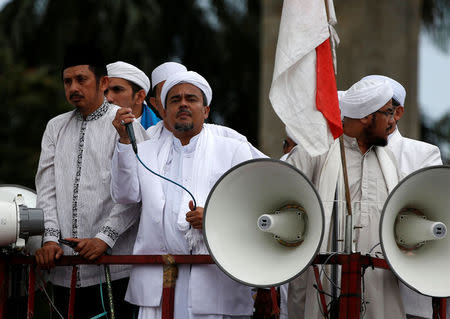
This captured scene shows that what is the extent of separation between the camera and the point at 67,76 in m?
8.17

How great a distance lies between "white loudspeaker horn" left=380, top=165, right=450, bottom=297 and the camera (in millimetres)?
6902

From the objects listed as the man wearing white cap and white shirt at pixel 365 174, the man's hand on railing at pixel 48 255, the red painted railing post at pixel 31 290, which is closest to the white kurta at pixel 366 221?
the man wearing white cap and white shirt at pixel 365 174

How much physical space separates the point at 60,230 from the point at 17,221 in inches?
20.8

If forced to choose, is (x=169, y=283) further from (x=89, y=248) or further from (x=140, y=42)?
(x=140, y=42)

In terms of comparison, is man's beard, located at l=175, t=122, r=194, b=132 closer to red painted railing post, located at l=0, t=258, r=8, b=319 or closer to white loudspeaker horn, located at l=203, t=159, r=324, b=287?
white loudspeaker horn, located at l=203, t=159, r=324, b=287

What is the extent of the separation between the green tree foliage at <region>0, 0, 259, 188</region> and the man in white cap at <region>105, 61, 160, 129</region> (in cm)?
1046

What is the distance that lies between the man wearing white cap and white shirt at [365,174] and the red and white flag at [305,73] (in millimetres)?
237

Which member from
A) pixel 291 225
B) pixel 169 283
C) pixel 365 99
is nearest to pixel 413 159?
pixel 365 99

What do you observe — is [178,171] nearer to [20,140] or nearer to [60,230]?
[60,230]

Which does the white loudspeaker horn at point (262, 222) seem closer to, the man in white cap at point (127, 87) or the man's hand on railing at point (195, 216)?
the man's hand on railing at point (195, 216)

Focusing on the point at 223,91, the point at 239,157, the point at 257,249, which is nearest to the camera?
the point at 257,249

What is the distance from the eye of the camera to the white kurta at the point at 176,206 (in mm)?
7359

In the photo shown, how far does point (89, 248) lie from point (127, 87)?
200 cm

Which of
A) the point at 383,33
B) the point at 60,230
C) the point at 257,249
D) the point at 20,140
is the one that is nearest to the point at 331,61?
the point at 257,249
